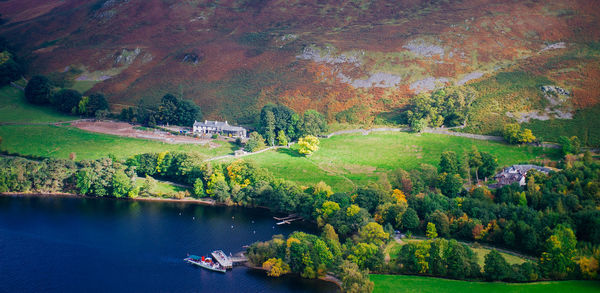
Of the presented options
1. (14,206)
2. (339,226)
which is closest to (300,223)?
(339,226)

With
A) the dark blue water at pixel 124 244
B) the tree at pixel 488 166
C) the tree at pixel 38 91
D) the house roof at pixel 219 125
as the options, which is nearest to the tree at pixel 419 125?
the tree at pixel 488 166

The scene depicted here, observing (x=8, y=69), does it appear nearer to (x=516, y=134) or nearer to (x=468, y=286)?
(x=516, y=134)

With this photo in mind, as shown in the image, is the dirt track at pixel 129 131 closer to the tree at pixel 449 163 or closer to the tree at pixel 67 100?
the tree at pixel 67 100

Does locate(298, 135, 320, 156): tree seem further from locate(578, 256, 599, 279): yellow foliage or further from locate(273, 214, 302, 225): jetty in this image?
locate(578, 256, 599, 279): yellow foliage

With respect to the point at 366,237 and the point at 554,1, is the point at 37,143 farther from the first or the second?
the point at 554,1

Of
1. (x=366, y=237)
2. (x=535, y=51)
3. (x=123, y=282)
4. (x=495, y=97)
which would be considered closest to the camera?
(x=123, y=282)

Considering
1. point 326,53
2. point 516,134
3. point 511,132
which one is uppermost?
point 326,53

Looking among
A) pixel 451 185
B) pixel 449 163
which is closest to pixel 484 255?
pixel 451 185
